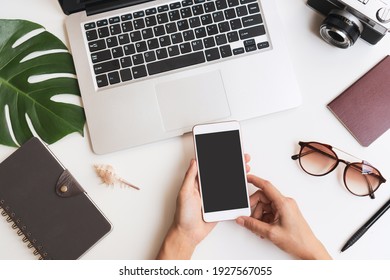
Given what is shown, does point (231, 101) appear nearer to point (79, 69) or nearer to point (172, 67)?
point (172, 67)

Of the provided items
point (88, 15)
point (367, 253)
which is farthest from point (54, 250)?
point (367, 253)

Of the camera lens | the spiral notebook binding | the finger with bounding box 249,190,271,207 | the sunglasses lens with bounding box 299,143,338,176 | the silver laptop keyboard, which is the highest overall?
the silver laptop keyboard

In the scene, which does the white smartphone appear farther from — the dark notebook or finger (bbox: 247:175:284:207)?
the dark notebook

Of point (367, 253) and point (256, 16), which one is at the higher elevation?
point (256, 16)

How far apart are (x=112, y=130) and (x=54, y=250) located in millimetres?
240

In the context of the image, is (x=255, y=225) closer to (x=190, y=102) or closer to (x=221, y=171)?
(x=221, y=171)

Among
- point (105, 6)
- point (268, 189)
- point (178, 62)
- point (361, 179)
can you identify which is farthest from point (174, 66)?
point (361, 179)

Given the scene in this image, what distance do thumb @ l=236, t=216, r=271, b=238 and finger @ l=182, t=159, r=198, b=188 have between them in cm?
11

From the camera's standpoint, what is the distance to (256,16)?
0.80 meters

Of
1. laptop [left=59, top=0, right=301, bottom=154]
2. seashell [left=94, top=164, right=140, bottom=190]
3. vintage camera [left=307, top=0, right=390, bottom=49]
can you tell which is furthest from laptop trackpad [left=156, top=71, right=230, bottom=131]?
vintage camera [left=307, top=0, right=390, bottom=49]

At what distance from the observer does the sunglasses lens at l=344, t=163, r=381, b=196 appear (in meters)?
0.78

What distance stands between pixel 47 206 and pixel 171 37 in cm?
39

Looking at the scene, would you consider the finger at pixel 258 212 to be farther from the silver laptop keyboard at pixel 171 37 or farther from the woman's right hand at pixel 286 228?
the silver laptop keyboard at pixel 171 37

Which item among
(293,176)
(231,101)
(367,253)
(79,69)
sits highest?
(79,69)
